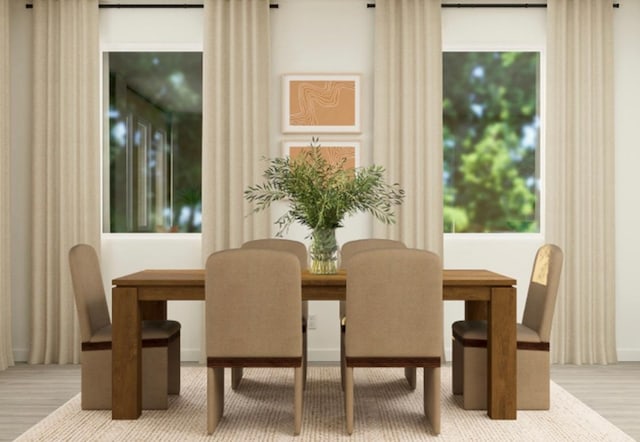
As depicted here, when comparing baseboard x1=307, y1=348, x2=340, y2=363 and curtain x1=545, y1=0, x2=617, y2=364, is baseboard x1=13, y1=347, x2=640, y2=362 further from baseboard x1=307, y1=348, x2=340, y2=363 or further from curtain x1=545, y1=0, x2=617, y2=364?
curtain x1=545, y1=0, x2=617, y2=364

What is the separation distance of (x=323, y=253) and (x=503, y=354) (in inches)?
43.7

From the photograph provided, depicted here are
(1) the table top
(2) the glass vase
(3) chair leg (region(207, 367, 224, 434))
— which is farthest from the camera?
(2) the glass vase

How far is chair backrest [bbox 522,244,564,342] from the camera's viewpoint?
11.7 feet

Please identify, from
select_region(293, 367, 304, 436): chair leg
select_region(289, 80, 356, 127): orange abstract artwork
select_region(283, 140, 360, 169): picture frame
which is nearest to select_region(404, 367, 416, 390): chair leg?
select_region(293, 367, 304, 436): chair leg

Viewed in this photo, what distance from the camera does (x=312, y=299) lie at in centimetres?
341

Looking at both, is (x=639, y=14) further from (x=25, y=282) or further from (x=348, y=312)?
(x=25, y=282)

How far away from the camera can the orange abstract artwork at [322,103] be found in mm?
5176

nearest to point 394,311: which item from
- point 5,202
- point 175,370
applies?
point 175,370

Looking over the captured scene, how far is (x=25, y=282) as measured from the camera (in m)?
5.18

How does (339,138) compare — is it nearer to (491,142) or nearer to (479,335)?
(491,142)

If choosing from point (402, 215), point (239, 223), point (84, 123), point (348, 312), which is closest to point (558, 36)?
point (402, 215)

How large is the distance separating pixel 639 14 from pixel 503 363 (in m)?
3.39

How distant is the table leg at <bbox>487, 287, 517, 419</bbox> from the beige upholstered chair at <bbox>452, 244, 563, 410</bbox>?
0.16 m

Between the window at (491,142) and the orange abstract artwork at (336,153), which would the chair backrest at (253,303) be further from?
the window at (491,142)
